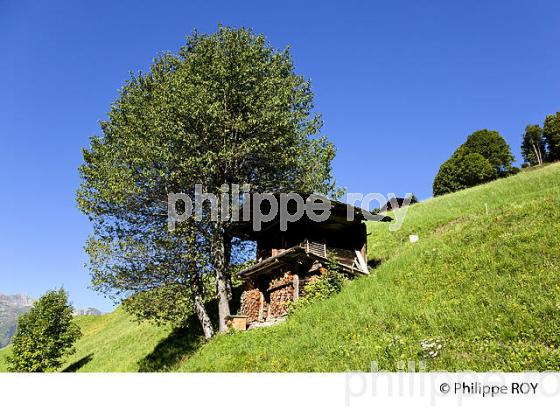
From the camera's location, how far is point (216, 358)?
16.8 m

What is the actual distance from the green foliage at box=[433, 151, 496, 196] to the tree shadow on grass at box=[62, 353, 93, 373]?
57.7 meters

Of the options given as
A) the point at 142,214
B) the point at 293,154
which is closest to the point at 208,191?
the point at 142,214

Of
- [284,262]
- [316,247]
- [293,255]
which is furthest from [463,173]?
[293,255]

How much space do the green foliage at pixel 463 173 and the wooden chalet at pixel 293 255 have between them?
4894 centimetres

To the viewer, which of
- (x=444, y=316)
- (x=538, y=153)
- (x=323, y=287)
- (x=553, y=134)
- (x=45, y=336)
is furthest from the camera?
(x=538, y=153)

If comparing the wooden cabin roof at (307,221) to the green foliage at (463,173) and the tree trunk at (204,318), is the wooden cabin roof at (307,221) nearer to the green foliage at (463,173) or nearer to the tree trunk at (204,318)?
the tree trunk at (204,318)

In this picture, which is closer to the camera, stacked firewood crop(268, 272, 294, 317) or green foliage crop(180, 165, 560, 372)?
green foliage crop(180, 165, 560, 372)

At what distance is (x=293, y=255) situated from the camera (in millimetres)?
23734

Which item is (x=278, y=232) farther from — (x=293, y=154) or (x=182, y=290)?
(x=182, y=290)

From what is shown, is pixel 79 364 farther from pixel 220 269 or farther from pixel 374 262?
pixel 374 262

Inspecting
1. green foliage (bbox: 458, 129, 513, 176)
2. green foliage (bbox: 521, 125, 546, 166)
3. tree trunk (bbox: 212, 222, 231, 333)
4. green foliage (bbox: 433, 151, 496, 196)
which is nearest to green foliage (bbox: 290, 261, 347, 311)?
tree trunk (bbox: 212, 222, 231, 333)

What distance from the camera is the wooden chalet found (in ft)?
78.5

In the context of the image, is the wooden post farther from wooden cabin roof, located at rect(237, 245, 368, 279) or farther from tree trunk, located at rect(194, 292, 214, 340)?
tree trunk, located at rect(194, 292, 214, 340)

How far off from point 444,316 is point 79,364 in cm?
3273
